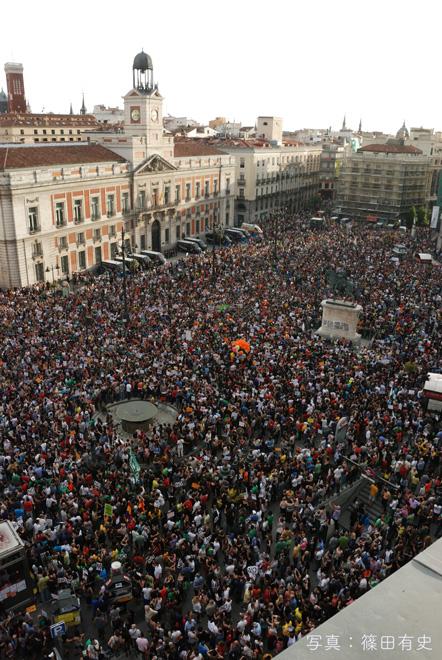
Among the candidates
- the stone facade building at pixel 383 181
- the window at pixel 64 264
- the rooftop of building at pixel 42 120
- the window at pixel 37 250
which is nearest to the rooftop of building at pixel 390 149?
the stone facade building at pixel 383 181

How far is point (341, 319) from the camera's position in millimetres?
29969

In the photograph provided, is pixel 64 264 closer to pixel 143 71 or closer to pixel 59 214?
pixel 59 214

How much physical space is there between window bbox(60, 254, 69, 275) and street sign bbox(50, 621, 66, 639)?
112ft

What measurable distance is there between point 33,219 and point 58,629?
32.5 m

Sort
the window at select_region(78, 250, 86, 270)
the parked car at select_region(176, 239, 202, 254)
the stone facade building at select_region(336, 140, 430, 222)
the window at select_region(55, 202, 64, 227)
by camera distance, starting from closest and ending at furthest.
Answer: the window at select_region(55, 202, 64, 227) → the window at select_region(78, 250, 86, 270) → the parked car at select_region(176, 239, 202, 254) → the stone facade building at select_region(336, 140, 430, 222)

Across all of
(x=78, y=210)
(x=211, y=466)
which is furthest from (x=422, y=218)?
(x=211, y=466)

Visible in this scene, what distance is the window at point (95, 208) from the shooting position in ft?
149

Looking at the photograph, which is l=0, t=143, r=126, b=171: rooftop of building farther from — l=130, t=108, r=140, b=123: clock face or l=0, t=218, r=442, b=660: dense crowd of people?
l=0, t=218, r=442, b=660: dense crowd of people

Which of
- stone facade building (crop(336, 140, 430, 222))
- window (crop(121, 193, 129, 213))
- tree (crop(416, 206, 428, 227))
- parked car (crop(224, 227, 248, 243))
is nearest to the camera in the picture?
window (crop(121, 193, 129, 213))

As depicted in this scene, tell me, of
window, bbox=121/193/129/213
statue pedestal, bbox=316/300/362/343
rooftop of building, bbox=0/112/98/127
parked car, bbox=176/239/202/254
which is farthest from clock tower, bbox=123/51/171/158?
rooftop of building, bbox=0/112/98/127

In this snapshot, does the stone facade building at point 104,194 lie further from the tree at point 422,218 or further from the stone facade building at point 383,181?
the tree at point 422,218

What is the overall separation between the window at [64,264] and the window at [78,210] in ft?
10.2

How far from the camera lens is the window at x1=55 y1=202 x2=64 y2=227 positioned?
41.5m

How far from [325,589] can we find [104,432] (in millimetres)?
9416
